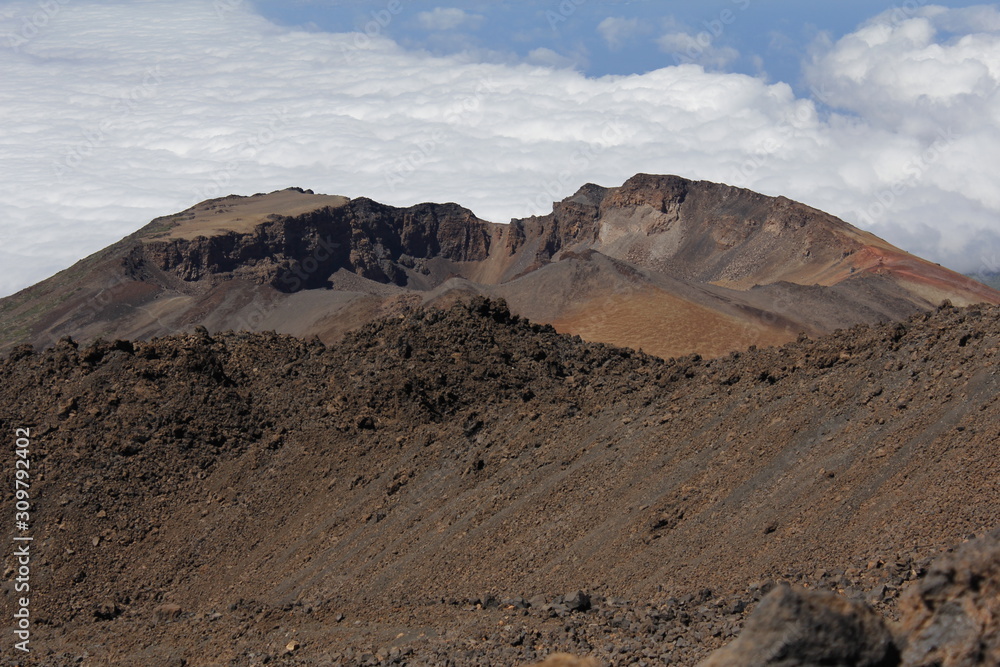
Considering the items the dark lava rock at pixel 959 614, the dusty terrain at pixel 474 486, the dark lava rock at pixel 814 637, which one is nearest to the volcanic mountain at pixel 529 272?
the dusty terrain at pixel 474 486

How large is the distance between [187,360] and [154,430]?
2287mm

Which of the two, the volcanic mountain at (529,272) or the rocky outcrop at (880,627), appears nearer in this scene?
the rocky outcrop at (880,627)

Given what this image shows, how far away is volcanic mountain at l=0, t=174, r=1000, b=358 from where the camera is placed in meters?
66.6

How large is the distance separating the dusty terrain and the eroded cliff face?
85.8m

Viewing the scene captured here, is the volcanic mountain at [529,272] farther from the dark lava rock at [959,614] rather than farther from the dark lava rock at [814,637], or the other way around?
the dark lava rock at [814,637]

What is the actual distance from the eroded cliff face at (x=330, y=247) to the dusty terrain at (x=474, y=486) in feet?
282

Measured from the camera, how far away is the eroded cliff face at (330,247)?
10744 cm

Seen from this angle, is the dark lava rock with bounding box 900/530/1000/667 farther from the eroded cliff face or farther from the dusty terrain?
the eroded cliff face

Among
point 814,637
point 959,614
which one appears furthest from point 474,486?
point 959,614

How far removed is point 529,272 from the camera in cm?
10450

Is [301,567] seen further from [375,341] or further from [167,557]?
[375,341]

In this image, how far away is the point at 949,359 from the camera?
1650 cm

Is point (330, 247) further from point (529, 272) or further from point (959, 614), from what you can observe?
point (959, 614)

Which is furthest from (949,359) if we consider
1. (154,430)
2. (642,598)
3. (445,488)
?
(154,430)
